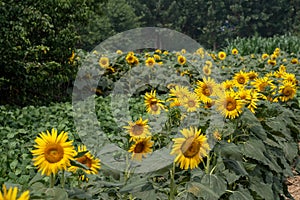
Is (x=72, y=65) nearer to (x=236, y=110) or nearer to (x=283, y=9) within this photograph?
(x=236, y=110)

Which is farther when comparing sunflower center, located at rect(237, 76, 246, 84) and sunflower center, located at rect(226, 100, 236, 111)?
sunflower center, located at rect(237, 76, 246, 84)

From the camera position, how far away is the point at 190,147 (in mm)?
2027

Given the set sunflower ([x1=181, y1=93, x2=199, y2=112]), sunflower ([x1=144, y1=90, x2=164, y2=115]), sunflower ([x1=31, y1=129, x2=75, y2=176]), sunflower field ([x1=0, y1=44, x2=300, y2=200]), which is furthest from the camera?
sunflower ([x1=144, y1=90, x2=164, y2=115])

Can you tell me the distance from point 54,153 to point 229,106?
58.2 inches

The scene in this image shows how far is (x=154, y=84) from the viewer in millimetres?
8195

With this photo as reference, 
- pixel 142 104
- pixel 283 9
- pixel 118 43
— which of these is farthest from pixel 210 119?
pixel 283 9

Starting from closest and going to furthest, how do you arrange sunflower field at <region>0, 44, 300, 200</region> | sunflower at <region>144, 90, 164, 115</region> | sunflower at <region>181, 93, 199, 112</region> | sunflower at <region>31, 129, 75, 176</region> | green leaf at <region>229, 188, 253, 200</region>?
1. sunflower at <region>31, 129, 75, 176</region>
2. sunflower field at <region>0, 44, 300, 200</region>
3. green leaf at <region>229, 188, 253, 200</region>
4. sunflower at <region>181, 93, 199, 112</region>
5. sunflower at <region>144, 90, 164, 115</region>

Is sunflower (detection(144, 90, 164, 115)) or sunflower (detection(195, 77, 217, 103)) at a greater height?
sunflower (detection(195, 77, 217, 103))

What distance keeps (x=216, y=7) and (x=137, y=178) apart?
44709mm

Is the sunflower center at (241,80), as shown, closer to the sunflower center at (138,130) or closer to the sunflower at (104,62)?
the sunflower center at (138,130)

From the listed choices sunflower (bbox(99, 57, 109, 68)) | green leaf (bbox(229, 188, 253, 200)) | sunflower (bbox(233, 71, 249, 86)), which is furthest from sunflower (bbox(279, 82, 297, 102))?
sunflower (bbox(99, 57, 109, 68))

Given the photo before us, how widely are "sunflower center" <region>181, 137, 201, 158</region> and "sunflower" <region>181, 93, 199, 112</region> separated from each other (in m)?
0.83

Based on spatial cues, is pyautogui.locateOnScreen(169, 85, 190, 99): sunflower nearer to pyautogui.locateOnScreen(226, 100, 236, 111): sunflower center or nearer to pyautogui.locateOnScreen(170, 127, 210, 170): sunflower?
pyautogui.locateOnScreen(226, 100, 236, 111): sunflower center

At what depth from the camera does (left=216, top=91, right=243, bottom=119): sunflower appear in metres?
2.89
